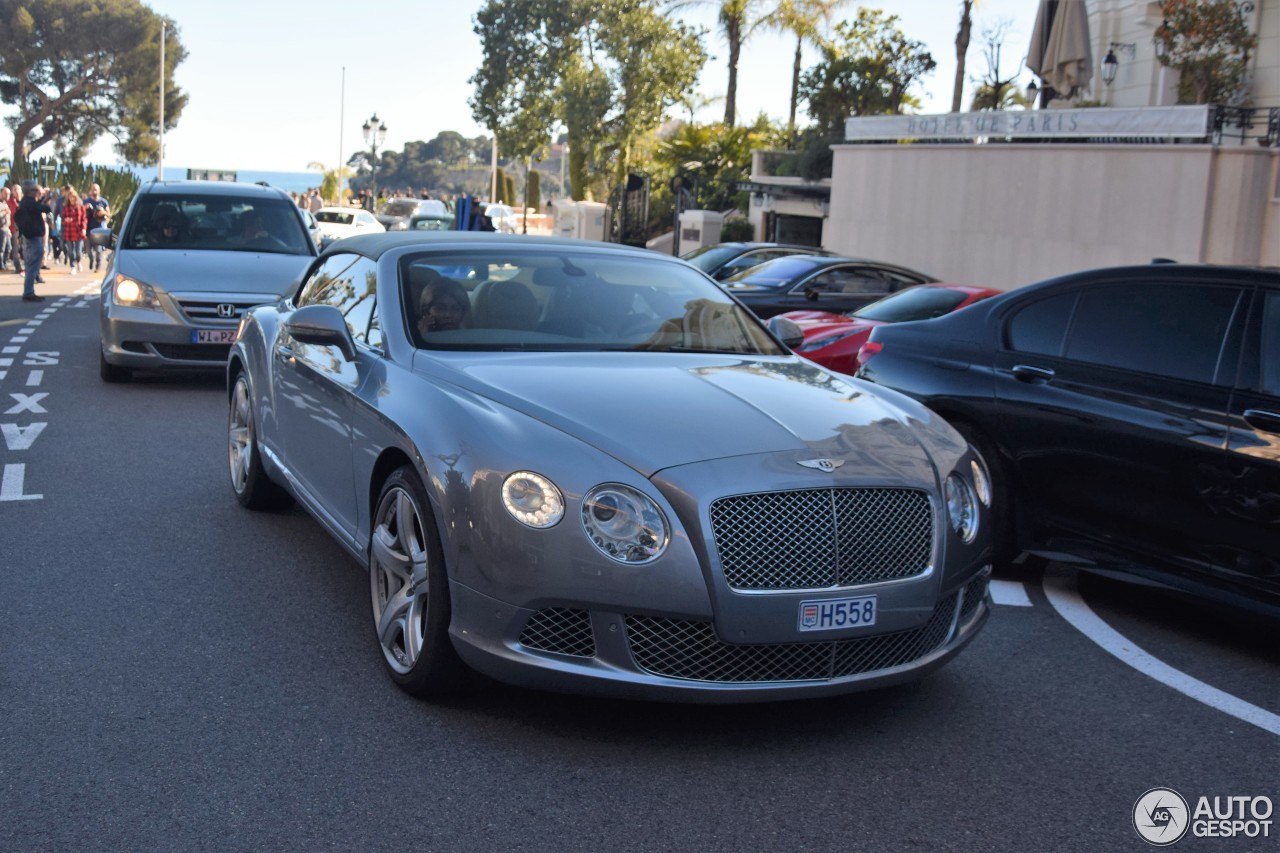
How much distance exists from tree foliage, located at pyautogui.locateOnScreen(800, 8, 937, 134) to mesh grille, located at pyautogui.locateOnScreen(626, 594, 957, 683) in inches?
1130

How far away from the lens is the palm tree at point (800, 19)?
1444 inches

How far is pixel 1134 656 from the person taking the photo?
5.39 metres

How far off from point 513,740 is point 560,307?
75.3 inches

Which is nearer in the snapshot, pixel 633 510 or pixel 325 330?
pixel 633 510

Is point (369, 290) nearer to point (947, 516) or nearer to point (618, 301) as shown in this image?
point (618, 301)

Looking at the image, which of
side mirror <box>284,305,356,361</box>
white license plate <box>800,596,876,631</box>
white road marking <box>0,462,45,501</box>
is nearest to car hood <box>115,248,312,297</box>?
white road marking <box>0,462,45,501</box>

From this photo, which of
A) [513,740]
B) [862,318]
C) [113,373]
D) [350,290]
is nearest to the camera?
[513,740]

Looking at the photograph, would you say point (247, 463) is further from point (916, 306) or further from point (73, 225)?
point (73, 225)

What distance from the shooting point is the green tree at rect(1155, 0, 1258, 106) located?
68.2 feet

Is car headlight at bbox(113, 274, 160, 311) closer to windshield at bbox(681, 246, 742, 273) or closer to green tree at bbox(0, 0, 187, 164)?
windshield at bbox(681, 246, 742, 273)

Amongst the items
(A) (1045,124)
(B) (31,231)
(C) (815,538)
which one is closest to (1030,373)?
(C) (815,538)

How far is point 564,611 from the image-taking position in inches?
159

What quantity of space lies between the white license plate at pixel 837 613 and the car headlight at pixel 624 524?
463mm

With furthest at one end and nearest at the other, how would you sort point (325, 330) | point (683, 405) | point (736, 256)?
1. point (736, 256)
2. point (325, 330)
3. point (683, 405)
